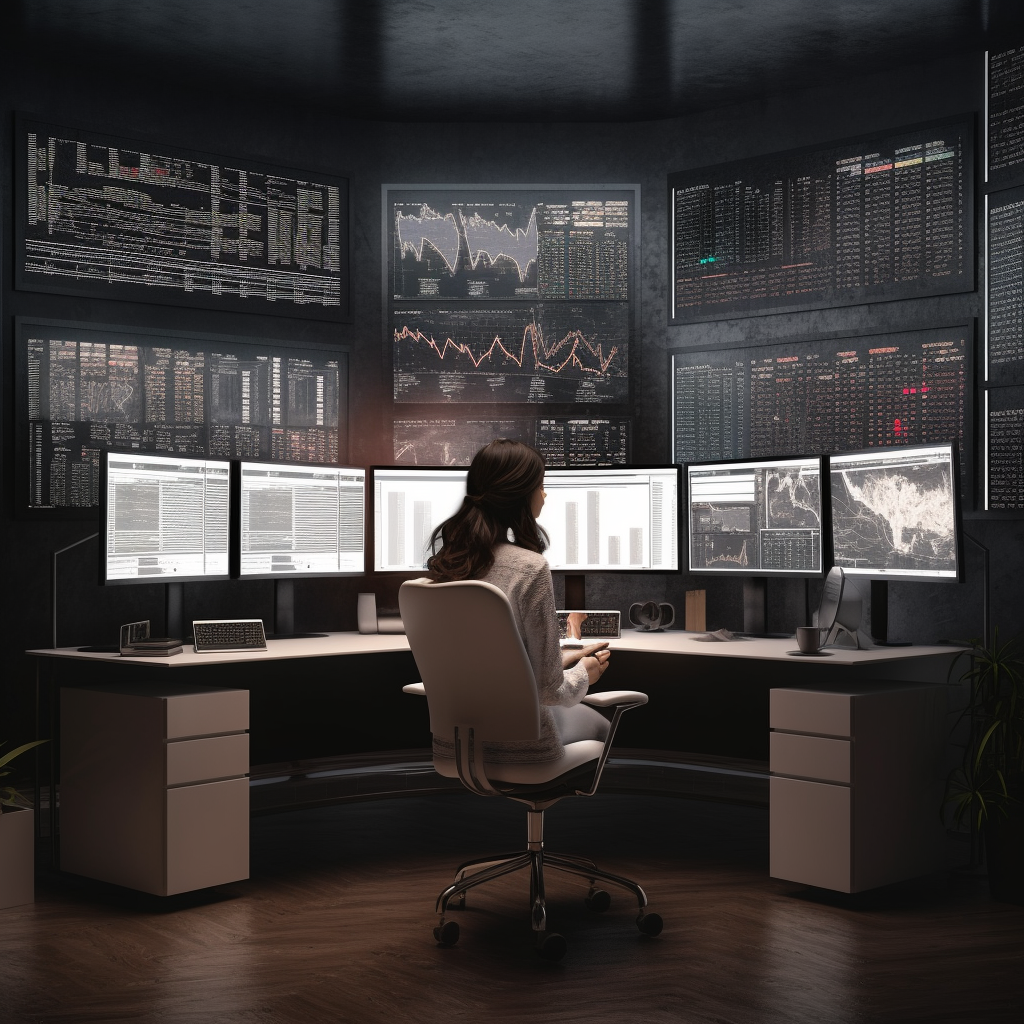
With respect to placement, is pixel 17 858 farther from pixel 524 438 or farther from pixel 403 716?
pixel 524 438

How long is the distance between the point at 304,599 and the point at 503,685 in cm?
199

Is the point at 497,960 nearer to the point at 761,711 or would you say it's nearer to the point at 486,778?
the point at 486,778

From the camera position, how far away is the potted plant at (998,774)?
11.2 ft

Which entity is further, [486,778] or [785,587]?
[785,587]

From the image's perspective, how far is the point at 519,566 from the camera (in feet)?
9.48

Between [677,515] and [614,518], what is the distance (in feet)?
0.77

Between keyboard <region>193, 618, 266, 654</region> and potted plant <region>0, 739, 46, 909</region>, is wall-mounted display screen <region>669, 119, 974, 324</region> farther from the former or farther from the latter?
potted plant <region>0, 739, 46, 909</region>

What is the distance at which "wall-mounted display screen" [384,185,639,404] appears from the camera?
4793mm

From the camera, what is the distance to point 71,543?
4.16 m

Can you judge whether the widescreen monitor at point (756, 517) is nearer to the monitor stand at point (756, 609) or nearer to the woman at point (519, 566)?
the monitor stand at point (756, 609)

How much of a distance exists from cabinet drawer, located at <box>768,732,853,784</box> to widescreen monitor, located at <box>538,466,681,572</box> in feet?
3.25

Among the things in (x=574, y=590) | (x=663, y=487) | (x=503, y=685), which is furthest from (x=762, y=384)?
(x=503, y=685)

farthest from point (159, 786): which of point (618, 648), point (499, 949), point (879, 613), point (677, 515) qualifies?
point (879, 613)

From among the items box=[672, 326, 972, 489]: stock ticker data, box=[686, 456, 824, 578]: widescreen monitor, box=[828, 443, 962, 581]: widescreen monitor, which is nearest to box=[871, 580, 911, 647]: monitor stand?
box=[828, 443, 962, 581]: widescreen monitor
